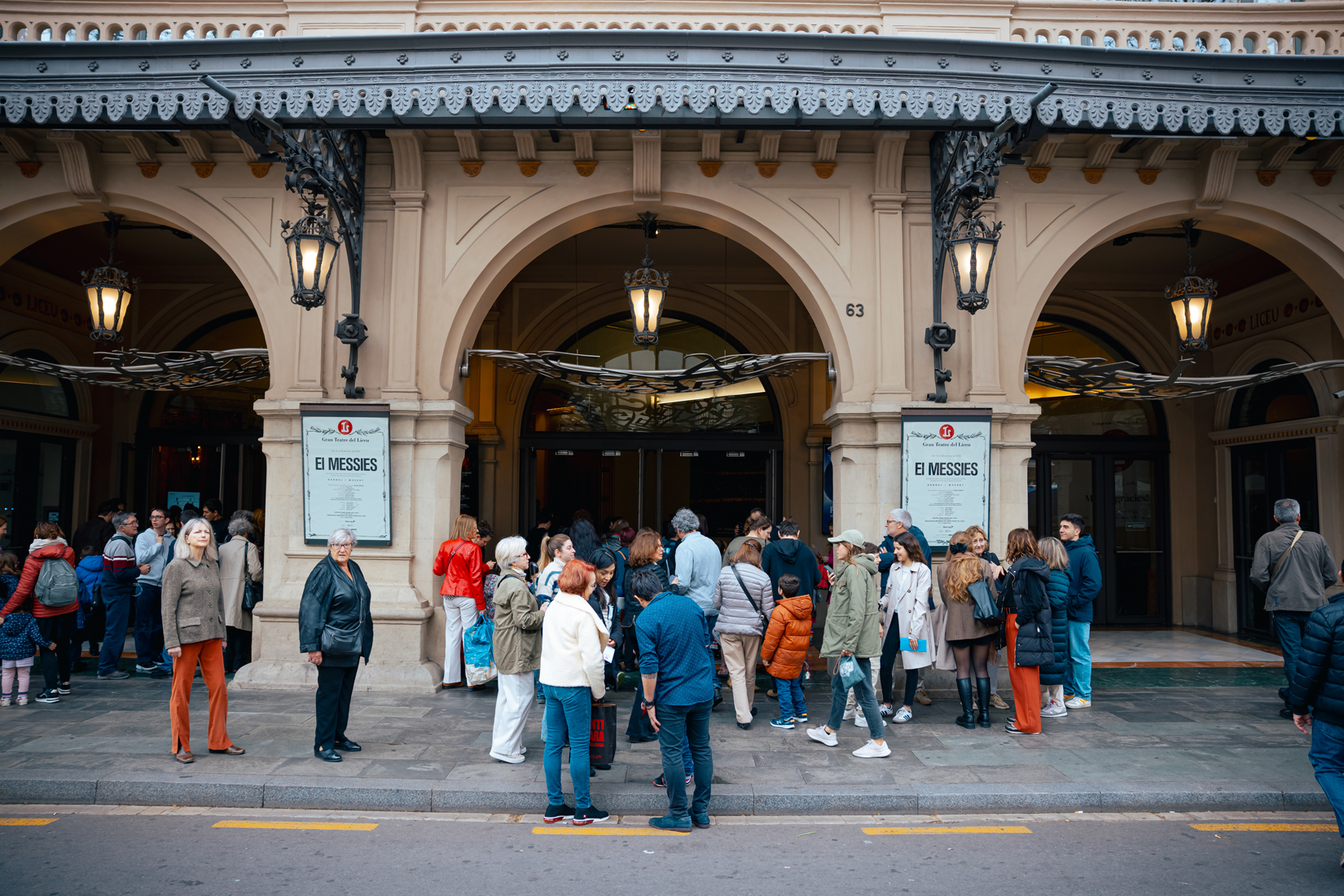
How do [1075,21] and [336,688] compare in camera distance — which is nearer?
[336,688]

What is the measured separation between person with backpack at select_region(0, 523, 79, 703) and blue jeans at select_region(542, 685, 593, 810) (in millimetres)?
5282

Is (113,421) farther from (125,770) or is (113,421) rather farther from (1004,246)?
(1004,246)

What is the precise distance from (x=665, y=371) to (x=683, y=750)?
4.51m

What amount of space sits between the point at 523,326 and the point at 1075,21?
8188 mm

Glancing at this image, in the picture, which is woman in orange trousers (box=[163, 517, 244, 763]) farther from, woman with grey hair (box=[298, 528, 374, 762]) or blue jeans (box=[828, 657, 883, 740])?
blue jeans (box=[828, 657, 883, 740])

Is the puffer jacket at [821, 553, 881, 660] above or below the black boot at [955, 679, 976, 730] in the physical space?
above

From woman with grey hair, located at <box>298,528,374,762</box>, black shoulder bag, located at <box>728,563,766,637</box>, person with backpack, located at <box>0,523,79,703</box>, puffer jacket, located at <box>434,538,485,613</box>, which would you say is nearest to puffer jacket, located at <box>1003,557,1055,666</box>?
black shoulder bag, located at <box>728,563,766,637</box>

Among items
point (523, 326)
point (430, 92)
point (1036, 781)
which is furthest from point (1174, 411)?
point (430, 92)

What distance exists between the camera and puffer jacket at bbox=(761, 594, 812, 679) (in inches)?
262

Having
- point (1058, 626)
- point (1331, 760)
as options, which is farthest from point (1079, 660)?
point (1331, 760)

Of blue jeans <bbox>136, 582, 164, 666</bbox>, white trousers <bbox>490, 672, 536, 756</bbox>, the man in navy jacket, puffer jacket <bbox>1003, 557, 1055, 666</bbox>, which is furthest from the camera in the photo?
blue jeans <bbox>136, 582, 164, 666</bbox>

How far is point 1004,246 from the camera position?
8422 millimetres

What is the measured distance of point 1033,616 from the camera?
6.68m

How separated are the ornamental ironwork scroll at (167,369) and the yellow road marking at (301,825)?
16.2ft
